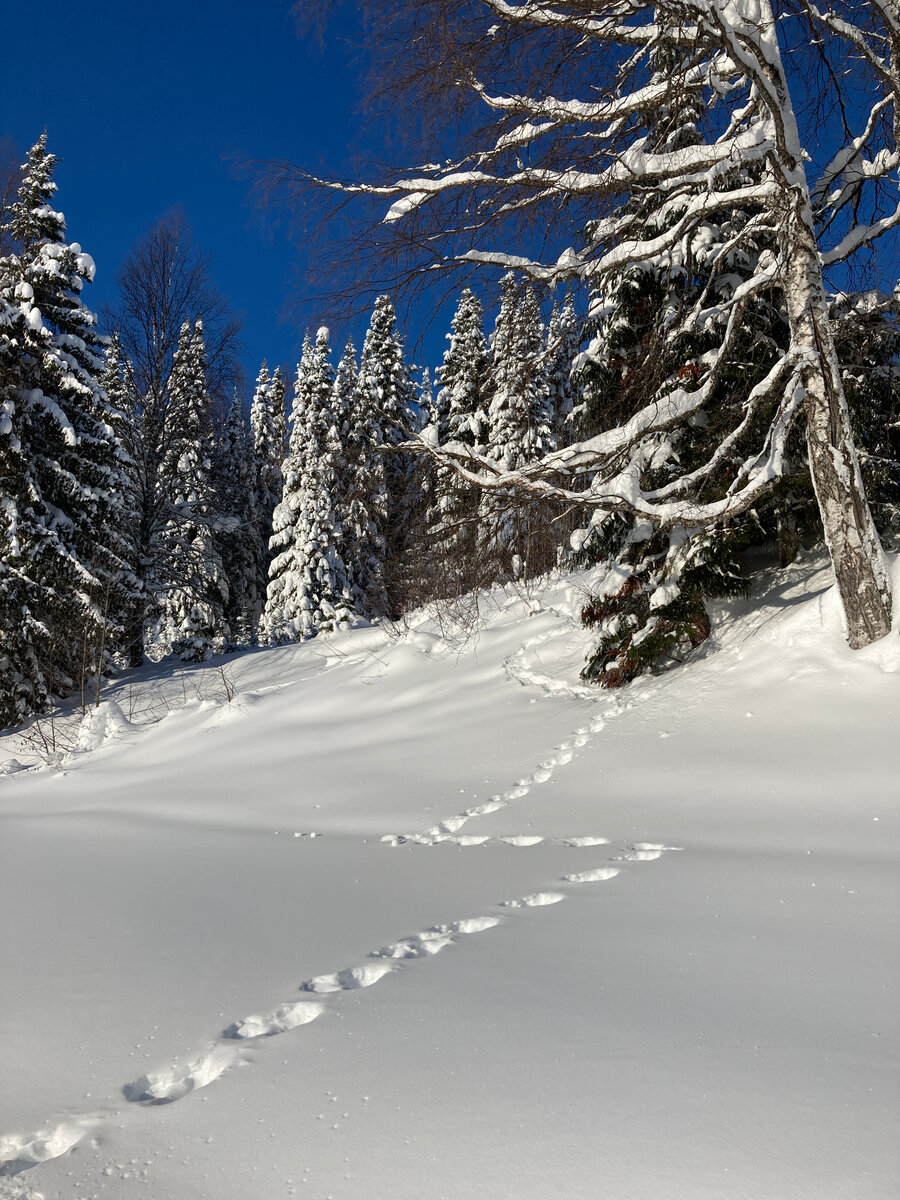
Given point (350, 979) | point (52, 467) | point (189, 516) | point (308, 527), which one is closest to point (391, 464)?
point (350, 979)

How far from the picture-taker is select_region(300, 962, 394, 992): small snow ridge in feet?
8.31

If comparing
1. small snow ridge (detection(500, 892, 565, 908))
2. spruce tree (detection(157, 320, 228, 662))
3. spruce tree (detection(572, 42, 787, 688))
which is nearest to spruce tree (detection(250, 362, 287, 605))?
spruce tree (detection(157, 320, 228, 662))

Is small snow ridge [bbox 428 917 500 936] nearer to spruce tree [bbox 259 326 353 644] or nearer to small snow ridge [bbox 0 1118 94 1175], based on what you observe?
small snow ridge [bbox 0 1118 94 1175]

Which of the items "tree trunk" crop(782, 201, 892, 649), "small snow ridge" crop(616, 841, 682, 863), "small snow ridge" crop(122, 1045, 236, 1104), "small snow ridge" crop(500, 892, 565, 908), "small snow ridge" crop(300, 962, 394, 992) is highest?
"tree trunk" crop(782, 201, 892, 649)

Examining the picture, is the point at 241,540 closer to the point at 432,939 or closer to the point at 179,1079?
the point at 432,939

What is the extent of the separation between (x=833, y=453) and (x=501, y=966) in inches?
189

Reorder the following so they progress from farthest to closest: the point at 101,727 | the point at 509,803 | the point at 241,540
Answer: the point at 241,540, the point at 101,727, the point at 509,803

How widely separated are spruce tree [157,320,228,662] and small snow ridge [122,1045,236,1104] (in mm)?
17863

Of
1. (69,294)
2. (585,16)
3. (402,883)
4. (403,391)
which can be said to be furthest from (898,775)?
(403,391)

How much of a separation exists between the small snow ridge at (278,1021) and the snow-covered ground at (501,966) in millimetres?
11

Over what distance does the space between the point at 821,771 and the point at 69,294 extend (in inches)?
623

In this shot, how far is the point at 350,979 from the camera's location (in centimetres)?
259

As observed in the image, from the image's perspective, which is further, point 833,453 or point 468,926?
point 833,453

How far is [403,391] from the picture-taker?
2492 cm
